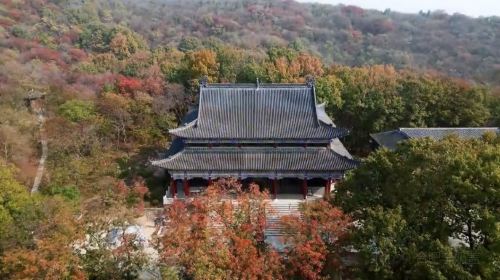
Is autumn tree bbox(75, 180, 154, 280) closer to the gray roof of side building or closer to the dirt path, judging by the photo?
the dirt path

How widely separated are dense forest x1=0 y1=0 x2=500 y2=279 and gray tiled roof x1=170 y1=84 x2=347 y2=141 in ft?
19.3

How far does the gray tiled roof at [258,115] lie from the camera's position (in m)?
28.5

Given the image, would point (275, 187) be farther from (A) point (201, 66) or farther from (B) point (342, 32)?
(B) point (342, 32)

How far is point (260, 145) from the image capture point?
29.1 m

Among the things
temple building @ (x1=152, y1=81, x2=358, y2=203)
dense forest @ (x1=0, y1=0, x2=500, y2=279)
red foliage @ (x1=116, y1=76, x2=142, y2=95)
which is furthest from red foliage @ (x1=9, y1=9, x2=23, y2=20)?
temple building @ (x1=152, y1=81, x2=358, y2=203)

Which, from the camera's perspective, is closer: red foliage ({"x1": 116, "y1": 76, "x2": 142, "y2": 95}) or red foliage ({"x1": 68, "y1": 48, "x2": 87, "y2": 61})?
red foliage ({"x1": 116, "y1": 76, "x2": 142, "y2": 95})

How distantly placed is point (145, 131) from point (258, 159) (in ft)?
44.7

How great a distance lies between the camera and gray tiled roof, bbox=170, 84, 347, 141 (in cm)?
2847

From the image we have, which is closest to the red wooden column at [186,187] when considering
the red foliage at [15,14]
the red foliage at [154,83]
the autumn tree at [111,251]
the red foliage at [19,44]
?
the autumn tree at [111,251]

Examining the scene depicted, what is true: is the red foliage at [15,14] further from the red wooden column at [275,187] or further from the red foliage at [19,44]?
the red wooden column at [275,187]

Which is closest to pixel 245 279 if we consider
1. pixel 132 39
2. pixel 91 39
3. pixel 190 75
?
pixel 190 75

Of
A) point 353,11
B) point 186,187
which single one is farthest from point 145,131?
point 353,11

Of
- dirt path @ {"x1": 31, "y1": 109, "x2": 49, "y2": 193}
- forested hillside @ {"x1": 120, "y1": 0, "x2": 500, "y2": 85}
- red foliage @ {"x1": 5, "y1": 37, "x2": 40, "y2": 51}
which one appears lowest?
forested hillside @ {"x1": 120, "y1": 0, "x2": 500, "y2": 85}

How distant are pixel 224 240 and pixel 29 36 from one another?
66608 millimetres
